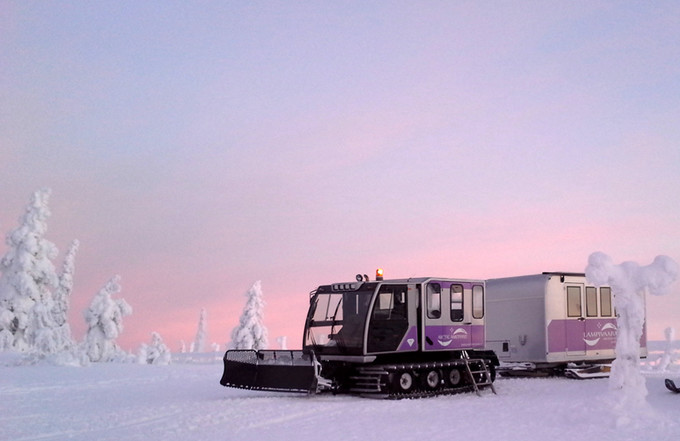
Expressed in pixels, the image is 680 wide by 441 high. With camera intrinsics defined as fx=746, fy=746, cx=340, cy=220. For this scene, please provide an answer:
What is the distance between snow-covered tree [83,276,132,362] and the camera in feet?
134

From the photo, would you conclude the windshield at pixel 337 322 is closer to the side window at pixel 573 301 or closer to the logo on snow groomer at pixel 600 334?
the side window at pixel 573 301

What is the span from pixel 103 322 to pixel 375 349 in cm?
2557

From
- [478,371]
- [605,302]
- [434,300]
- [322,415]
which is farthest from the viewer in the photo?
[605,302]

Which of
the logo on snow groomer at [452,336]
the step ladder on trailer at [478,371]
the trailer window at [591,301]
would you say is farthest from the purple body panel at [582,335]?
the logo on snow groomer at [452,336]

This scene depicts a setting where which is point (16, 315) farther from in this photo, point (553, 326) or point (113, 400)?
point (553, 326)

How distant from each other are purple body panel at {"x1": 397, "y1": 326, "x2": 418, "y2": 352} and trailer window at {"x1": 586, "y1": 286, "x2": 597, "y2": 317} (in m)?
8.12

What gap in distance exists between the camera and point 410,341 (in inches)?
797

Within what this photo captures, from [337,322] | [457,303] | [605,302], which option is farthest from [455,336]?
[605,302]

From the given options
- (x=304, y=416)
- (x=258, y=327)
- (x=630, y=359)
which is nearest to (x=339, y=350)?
(x=304, y=416)

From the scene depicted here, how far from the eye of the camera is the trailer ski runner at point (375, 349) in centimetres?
1939

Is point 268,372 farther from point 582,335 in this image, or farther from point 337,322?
point 582,335

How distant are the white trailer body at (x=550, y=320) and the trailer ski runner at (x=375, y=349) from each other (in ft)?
13.0

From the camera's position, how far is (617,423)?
14.4 metres

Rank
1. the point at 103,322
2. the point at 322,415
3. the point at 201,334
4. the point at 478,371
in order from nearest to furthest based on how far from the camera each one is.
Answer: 1. the point at 322,415
2. the point at 478,371
3. the point at 103,322
4. the point at 201,334
